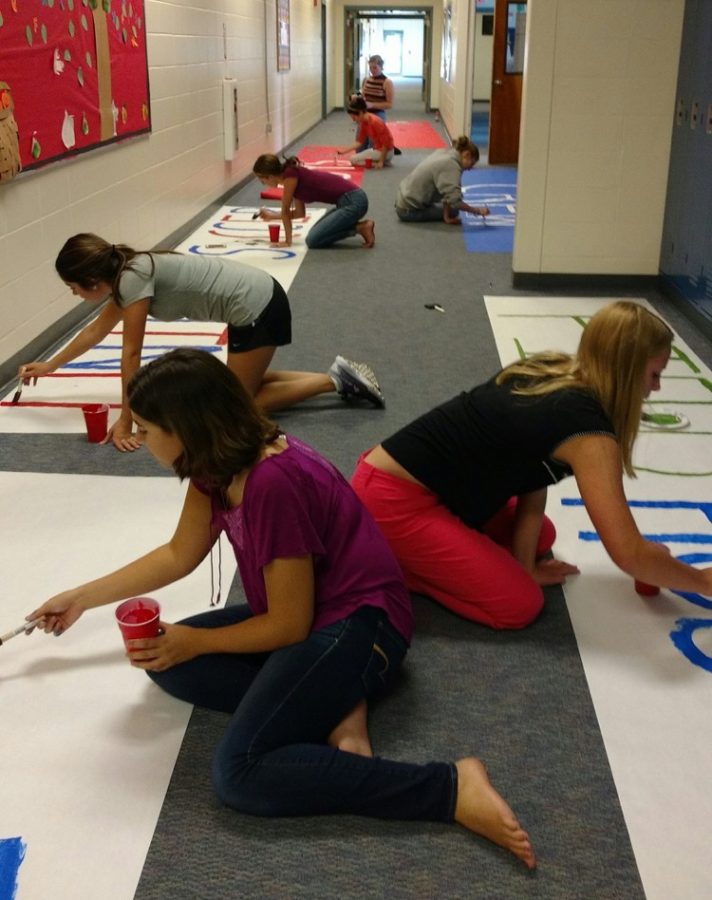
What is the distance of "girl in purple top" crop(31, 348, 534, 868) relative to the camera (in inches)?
66.3

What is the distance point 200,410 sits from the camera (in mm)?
1668

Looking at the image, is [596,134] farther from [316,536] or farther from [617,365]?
[316,536]

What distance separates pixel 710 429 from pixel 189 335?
2.45 m

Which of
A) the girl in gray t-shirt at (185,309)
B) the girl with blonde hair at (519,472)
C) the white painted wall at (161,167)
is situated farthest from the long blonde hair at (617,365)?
the white painted wall at (161,167)

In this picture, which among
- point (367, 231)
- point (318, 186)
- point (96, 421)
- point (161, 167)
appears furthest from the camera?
point (367, 231)

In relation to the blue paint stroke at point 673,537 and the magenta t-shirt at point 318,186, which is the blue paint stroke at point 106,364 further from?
the magenta t-shirt at point 318,186

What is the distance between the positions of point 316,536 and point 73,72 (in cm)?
378

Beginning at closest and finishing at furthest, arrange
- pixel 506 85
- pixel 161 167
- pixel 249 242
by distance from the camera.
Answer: pixel 161 167
pixel 249 242
pixel 506 85

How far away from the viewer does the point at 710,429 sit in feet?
11.8

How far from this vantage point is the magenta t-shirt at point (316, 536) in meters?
1.70

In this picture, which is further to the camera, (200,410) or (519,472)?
(519,472)

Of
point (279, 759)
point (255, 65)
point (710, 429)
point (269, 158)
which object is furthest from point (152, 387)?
point (255, 65)

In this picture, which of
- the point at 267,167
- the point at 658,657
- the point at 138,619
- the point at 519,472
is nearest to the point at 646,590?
the point at 658,657

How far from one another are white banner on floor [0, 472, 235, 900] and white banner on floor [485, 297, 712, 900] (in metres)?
0.90
